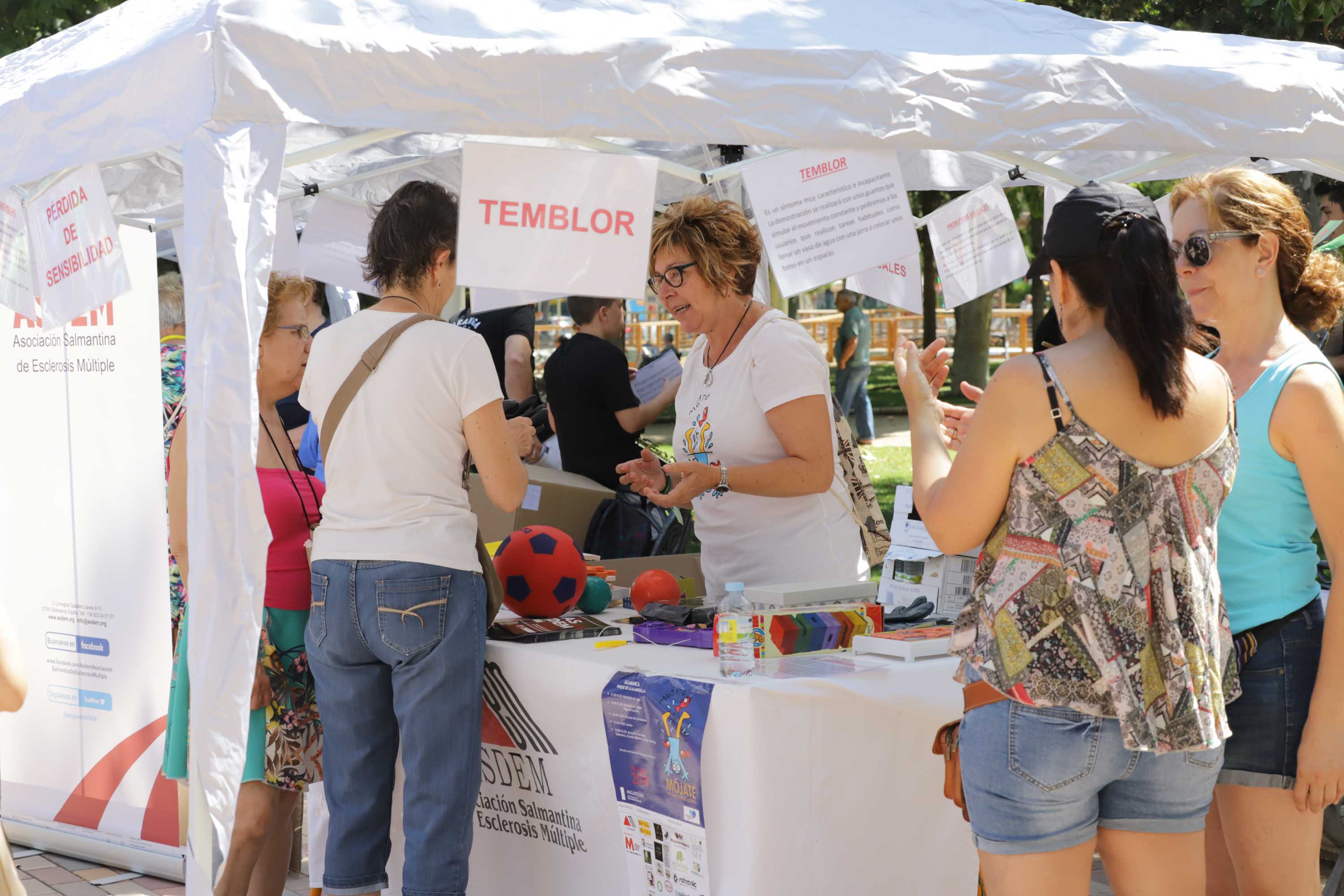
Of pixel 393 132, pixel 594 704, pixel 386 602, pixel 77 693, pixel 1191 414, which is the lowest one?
pixel 77 693

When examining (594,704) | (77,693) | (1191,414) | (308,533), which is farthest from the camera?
(77,693)

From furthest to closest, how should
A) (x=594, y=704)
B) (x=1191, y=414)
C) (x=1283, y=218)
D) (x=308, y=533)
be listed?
(x=308, y=533)
(x=594, y=704)
(x=1283, y=218)
(x=1191, y=414)

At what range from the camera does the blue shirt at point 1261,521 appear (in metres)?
2.01

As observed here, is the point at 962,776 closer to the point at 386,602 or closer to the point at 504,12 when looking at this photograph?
the point at 386,602

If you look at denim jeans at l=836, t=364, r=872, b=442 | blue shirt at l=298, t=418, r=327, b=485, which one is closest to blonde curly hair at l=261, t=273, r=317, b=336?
blue shirt at l=298, t=418, r=327, b=485

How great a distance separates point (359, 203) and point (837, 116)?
258cm

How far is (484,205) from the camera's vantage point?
264 cm

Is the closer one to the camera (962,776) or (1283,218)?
(962,776)

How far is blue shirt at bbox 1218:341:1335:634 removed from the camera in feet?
6.61

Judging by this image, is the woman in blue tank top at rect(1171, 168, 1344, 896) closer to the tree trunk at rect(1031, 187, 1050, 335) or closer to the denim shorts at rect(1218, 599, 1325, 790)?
the denim shorts at rect(1218, 599, 1325, 790)

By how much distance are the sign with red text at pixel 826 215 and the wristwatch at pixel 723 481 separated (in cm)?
50

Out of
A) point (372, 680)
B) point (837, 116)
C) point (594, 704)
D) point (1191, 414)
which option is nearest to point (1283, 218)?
point (1191, 414)

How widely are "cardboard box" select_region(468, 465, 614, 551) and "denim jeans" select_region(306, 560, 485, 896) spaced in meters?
1.93

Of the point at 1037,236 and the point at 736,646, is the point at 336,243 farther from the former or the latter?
the point at 1037,236
